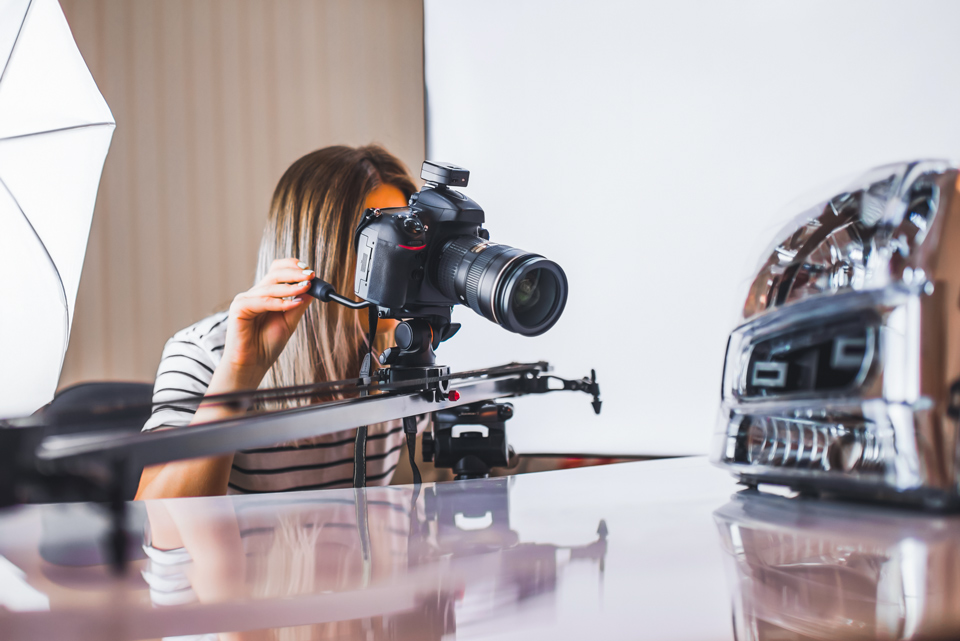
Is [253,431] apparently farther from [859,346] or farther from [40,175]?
[40,175]

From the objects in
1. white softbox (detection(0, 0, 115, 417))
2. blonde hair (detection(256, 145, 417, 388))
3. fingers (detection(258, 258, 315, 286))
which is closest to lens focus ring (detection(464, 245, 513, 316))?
fingers (detection(258, 258, 315, 286))

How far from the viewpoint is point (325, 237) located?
3.12 feet

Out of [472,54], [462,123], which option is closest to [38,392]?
[462,123]

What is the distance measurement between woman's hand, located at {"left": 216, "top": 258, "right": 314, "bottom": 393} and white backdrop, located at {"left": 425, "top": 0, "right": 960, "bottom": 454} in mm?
597

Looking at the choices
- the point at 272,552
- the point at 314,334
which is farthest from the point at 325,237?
the point at 272,552

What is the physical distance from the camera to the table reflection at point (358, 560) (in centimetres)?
15

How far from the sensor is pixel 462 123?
1.34 metres

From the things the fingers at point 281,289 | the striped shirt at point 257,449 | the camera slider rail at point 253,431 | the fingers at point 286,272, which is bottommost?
the striped shirt at point 257,449

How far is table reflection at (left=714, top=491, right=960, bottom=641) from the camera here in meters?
0.13

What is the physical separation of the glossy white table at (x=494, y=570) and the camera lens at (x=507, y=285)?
0.52 ft

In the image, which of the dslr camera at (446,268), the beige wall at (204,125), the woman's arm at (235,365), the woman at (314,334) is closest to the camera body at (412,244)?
the dslr camera at (446,268)

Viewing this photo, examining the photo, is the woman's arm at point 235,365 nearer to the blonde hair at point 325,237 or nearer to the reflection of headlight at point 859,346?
the blonde hair at point 325,237

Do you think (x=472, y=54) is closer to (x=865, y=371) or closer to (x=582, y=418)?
(x=582, y=418)

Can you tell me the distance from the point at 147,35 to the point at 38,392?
88cm
